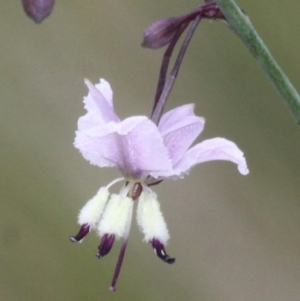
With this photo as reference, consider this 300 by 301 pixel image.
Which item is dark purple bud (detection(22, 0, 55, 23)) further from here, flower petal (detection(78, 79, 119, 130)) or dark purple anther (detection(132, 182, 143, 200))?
dark purple anther (detection(132, 182, 143, 200))

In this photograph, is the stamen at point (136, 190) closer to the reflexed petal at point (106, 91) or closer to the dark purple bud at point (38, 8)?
the reflexed petal at point (106, 91)

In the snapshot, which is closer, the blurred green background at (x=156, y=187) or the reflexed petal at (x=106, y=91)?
the reflexed petal at (x=106, y=91)

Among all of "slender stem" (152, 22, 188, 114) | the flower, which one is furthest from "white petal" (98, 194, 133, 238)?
"slender stem" (152, 22, 188, 114)

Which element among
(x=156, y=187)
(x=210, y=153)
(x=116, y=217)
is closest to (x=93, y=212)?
(x=116, y=217)

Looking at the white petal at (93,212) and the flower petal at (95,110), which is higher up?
the flower petal at (95,110)

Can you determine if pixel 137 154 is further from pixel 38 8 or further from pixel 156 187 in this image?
pixel 156 187

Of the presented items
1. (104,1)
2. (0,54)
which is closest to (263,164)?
(104,1)

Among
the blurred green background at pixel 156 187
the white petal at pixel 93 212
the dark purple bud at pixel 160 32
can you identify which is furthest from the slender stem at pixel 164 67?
the blurred green background at pixel 156 187

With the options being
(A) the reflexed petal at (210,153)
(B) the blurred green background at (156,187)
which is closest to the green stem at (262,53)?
(A) the reflexed petal at (210,153)
